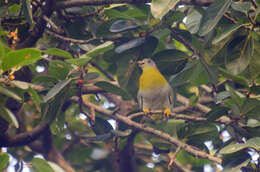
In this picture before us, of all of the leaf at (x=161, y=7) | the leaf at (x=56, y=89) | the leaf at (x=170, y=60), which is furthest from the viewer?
the leaf at (x=170, y=60)

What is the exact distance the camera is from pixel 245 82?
2.66 m

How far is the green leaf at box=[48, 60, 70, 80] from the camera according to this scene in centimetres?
251

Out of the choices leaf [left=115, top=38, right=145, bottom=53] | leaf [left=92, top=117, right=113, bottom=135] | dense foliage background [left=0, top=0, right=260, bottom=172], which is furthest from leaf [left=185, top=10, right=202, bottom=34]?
leaf [left=92, top=117, right=113, bottom=135]

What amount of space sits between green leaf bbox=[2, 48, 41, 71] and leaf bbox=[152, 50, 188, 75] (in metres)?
1.25

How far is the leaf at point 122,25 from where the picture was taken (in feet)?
8.67

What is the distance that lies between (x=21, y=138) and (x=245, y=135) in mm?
1852

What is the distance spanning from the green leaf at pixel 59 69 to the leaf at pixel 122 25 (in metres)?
→ 0.43

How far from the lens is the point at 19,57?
2033 millimetres

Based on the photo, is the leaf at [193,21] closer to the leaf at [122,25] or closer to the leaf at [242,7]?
the leaf at [122,25]

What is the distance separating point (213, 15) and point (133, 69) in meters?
1.02

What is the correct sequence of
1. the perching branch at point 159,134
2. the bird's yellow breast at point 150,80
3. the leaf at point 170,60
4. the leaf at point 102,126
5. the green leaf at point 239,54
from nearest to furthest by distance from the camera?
the green leaf at point 239,54
the perching branch at point 159,134
the leaf at point 170,60
the leaf at point 102,126
the bird's yellow breast at point 150,80

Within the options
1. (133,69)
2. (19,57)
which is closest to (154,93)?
(133,69)

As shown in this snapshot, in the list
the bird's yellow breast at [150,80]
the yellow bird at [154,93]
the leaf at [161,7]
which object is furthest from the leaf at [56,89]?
the bird's yellow breast at [150,80]

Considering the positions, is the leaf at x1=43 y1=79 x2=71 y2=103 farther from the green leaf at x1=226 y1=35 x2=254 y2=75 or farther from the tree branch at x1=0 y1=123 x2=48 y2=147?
the green leaf at x1=226 y1=35 x2=254 y2=75
